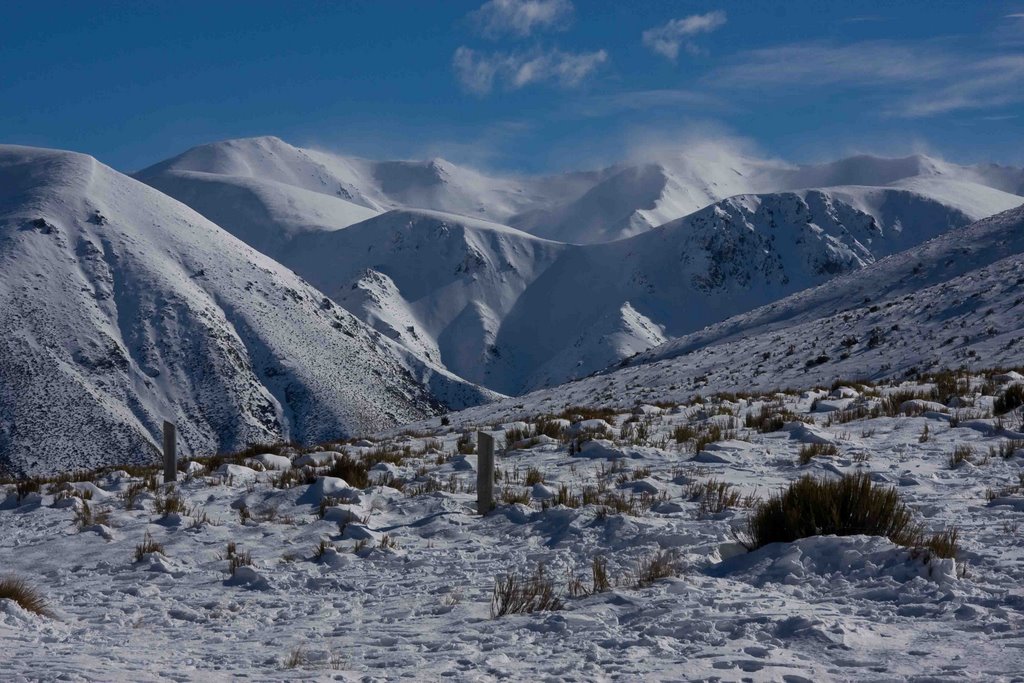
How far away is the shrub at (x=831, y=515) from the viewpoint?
645 cm

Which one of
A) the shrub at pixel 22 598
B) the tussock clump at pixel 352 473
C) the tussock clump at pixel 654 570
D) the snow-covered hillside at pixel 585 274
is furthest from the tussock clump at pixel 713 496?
the snow-covered hillside at pixel 585 274

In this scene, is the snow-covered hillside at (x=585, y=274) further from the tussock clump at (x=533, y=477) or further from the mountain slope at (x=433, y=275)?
the tussock clump at (x=533, y=477)

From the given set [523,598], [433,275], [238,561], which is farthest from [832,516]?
[433,275]

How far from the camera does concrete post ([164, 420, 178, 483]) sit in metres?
12.2

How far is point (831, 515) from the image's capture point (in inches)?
255

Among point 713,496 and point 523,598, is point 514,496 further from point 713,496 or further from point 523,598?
point 523,598

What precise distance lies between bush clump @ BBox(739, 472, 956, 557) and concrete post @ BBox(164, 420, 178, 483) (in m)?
8.28

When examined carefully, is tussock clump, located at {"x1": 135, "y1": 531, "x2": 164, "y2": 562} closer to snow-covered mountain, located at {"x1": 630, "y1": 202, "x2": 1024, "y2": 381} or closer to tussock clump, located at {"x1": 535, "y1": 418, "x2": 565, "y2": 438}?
tussock clump, located at {"x1": 535, "y1": 418, "x2": 565, "y2": 438}

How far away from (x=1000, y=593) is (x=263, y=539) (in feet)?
19.2

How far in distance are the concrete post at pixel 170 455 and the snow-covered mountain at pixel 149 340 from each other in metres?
59.5

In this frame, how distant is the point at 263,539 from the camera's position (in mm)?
8258

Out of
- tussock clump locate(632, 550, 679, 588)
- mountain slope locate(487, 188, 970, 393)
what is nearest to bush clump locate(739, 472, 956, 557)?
tussock clump locate(632, 550, 679, 588)

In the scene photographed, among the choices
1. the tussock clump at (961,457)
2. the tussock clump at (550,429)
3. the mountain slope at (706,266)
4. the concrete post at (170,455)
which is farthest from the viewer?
the mountain slope at (706,266)

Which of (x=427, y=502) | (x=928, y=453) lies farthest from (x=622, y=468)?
(x=928, y=453)
